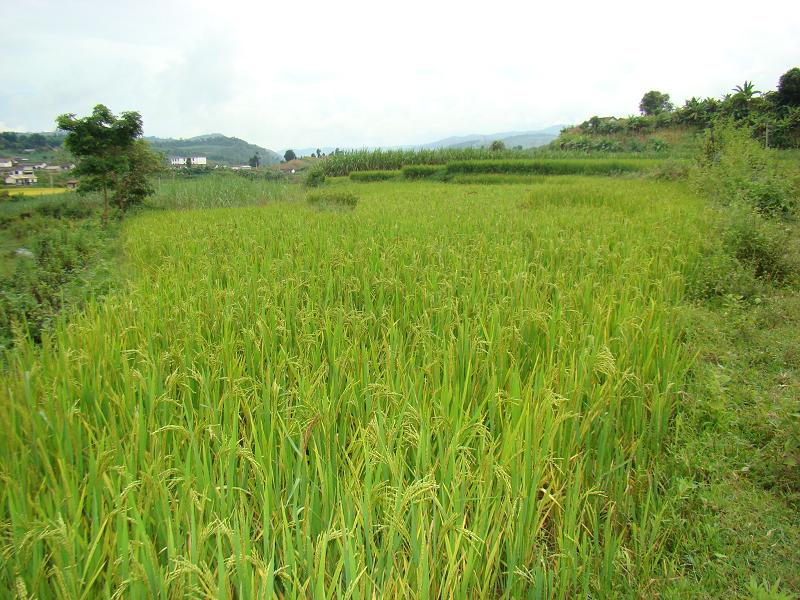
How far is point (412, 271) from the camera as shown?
4.49 meters

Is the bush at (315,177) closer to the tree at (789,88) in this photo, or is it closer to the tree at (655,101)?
the tree at (789,88)

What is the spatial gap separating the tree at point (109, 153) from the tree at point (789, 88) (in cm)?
2961

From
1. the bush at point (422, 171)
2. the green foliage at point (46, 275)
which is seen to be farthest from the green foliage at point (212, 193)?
the bush at point (422, 171)

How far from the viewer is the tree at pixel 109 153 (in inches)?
432

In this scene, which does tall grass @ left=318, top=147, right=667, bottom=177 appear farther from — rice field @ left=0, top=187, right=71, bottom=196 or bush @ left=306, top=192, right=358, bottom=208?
rice field @ left=0, top=187, right=71, bottom=196

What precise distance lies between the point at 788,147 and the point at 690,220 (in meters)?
22.7

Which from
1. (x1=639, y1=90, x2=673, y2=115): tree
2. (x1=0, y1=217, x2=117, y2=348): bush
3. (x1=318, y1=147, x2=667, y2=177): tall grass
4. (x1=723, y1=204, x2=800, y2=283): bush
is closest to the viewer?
(x1=0, y1=217, x2=117, y2=348): bush

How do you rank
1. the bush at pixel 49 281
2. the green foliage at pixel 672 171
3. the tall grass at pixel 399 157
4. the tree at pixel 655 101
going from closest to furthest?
the bush at pixel 49 281
the green foliage at pixel 672 171
the tall grass at pixel 399 157
the tree at pixel 655 101

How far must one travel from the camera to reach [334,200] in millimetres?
13133

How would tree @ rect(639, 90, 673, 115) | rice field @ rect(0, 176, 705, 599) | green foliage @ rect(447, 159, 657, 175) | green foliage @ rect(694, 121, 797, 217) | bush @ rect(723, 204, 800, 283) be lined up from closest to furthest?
rice field @ rect(0, 176, 705, 599)
bush @ rect(723, 204, 800, 283)
green foliage @ rect(694, 121, 797, 217)
green foliage @ rect(447, 159, 657, 175)
tree @ rect(639, 90, 673, 115)

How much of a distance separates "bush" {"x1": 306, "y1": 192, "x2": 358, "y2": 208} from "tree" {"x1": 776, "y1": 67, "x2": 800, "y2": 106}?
24920 mm

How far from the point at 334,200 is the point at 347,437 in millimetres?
11566

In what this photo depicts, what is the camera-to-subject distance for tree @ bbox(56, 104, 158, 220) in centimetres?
1097

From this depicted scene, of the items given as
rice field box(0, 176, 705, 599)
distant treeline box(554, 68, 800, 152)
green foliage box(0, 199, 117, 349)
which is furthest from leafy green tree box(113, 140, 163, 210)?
distant treeline box(554, 68, 800, 152)
